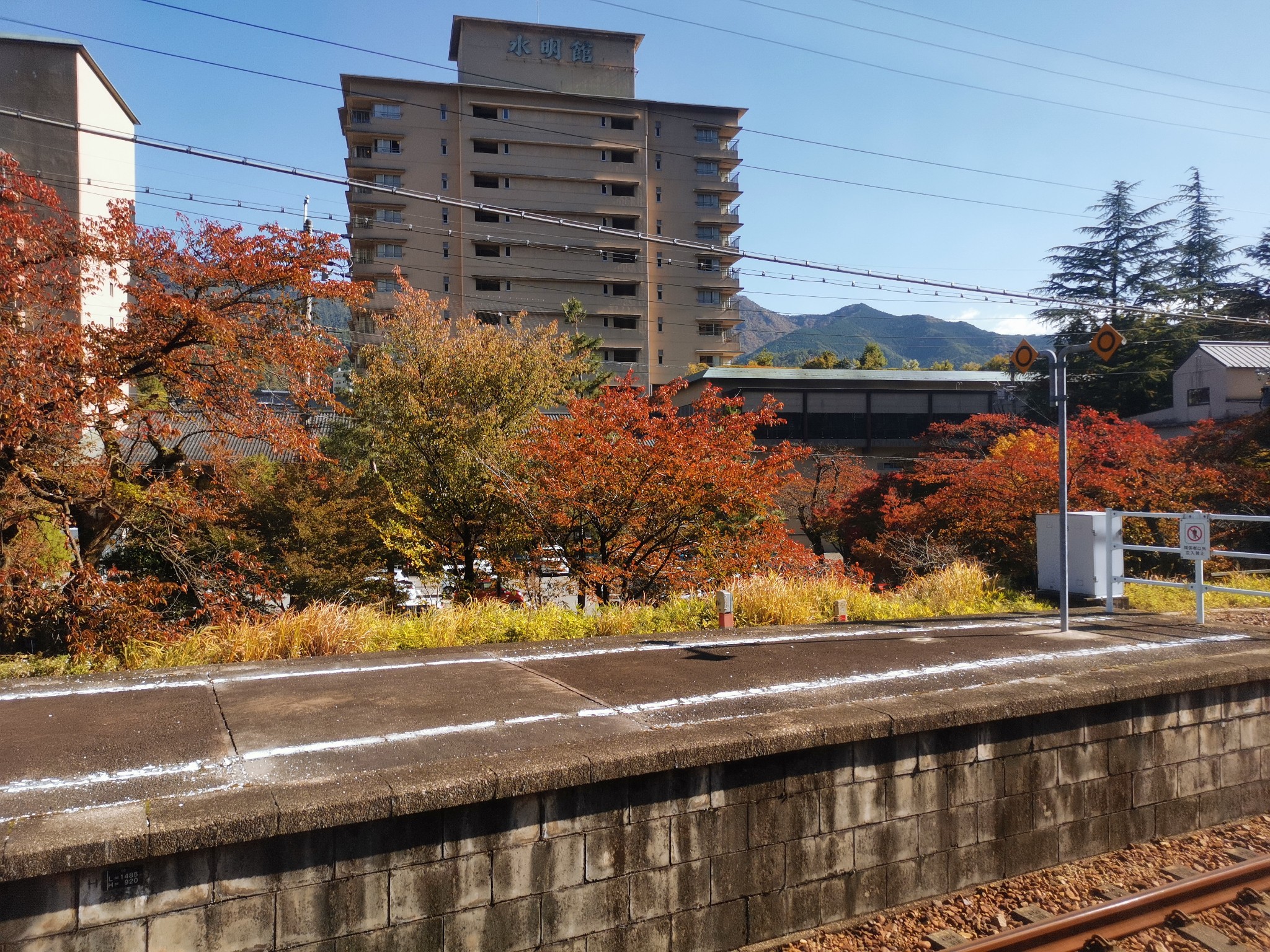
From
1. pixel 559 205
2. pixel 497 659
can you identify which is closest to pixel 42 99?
pixel 559 205

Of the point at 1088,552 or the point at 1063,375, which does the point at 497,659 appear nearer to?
the point at 1063,375

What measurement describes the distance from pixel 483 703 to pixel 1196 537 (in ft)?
24.3

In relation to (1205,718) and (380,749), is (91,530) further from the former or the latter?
(1205,718)

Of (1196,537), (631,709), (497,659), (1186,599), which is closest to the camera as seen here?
(631,709)

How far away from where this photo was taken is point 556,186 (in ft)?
185

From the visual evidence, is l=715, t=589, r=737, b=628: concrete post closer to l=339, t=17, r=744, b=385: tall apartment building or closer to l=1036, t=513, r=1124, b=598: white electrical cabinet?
l=1036, t=513, r=1124, b=598: white electrical cabinet

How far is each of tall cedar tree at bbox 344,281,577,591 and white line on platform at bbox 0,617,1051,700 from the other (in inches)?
243

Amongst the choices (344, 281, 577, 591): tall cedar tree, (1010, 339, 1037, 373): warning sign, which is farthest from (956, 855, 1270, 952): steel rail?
→ (344, 281, 577, 591): tall cedar tree

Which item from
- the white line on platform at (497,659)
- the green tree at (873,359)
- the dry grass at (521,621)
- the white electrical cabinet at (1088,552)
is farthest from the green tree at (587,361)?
the white line on platform at (497,659)

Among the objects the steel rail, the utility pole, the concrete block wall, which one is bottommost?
the steel rail

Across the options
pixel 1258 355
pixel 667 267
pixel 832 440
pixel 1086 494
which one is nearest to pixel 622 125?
pixel 667 267

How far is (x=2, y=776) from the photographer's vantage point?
4.25 metres

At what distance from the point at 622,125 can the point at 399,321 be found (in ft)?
148

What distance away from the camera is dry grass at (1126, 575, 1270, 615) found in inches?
433
